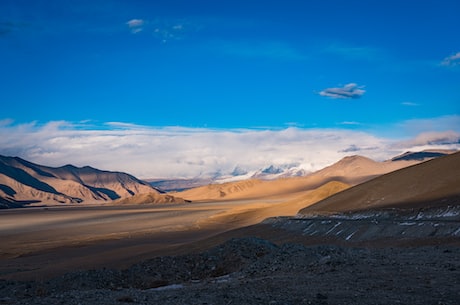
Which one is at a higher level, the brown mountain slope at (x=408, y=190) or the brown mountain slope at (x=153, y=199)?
the brown mountain slope at (x=153, y=199)

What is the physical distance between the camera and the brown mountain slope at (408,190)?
4427cm

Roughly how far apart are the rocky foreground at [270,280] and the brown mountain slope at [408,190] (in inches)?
725

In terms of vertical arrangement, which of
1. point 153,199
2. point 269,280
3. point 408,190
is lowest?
point 269,280

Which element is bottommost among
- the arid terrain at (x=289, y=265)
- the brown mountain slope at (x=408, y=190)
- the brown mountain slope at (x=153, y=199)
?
the arid terrain at (x=289, y=265)

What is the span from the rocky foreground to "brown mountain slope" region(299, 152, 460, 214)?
18.4 m

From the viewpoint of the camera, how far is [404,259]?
18.7m

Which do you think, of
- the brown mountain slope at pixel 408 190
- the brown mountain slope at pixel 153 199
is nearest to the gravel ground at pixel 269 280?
the brown mountain slope at pixel 408 190

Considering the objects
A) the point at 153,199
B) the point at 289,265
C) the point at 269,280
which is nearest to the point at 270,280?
the point at 269,280

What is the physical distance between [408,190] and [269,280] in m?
37.9

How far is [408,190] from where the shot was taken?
165 ft

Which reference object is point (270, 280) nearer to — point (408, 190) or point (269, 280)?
point (269, 280)

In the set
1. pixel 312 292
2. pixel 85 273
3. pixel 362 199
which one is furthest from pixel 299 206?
pixel 312 292

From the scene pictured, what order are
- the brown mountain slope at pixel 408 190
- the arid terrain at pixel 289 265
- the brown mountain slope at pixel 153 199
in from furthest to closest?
the brown mountain slope at pixel 153 199, the brown mountain slope at pixel 408 190, the arid terrain at pixel 289 265

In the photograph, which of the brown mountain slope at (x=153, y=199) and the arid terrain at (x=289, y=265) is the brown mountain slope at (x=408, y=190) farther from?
the brown mountain slope at (x=153, y=199)
